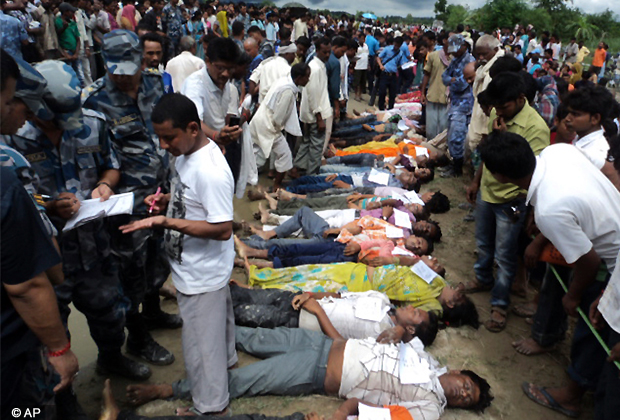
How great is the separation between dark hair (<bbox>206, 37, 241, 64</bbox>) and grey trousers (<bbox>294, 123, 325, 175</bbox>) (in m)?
2.57

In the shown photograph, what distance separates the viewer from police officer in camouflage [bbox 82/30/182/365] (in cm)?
255

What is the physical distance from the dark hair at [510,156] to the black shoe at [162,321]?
252 cm

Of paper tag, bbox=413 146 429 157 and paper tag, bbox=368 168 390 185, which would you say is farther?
paper tag, bbox=413 146 429 157

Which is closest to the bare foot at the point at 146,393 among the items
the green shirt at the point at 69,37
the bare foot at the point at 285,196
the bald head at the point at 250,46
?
the bare foot at the point at 285,196

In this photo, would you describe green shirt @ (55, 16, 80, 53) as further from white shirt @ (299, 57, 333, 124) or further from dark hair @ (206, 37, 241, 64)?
dark hair @ (206, 37, 241, 64)

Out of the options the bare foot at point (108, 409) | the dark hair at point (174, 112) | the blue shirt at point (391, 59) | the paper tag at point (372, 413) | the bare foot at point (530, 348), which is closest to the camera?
the dark hair at point (174, 112)

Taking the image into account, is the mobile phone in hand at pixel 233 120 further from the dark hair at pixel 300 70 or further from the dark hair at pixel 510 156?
the dark hair at pixel 510 156

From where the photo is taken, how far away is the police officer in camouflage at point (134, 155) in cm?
255

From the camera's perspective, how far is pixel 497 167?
8.84 ft

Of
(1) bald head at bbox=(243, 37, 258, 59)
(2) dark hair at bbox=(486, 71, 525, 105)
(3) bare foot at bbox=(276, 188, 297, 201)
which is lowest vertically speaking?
(3) bare foot at bbox=(276, 188, 297, 201)

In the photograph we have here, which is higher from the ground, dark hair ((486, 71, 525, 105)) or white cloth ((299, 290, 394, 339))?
dark hair ((486, 71, 525, 105))

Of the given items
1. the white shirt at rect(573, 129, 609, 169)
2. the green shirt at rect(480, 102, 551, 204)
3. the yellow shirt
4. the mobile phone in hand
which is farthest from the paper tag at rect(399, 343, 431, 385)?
the yellow shirt

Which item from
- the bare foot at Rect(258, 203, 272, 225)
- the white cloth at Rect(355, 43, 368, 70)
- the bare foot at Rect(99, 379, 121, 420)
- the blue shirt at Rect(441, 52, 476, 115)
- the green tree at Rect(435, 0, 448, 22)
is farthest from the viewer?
the green tree at Rect(435, 0, 448, 22)

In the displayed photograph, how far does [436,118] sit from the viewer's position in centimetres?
766
